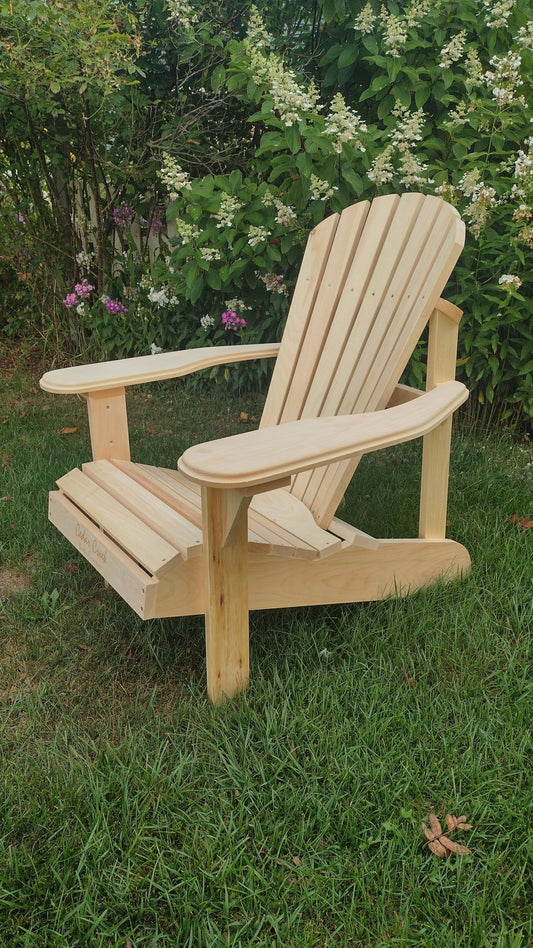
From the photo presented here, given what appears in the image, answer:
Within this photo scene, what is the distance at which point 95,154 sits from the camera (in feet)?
14.6

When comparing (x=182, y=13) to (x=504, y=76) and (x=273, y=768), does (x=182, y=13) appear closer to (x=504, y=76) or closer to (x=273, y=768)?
(x=504, y=76)

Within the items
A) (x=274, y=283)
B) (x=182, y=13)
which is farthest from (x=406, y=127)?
(x=182, y=13)

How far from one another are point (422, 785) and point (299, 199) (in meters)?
2.48

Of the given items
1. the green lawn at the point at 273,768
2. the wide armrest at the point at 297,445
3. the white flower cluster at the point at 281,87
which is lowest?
the green lawn at the point at 273,768

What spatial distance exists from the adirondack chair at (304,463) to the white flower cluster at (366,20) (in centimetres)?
121

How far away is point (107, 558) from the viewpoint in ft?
6.68

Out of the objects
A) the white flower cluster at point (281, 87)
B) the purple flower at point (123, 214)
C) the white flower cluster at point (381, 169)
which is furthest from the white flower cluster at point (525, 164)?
the purple flower at point (123, 214)

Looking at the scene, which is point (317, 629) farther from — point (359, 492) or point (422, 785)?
point (359, 492)

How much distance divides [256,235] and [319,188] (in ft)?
1.24

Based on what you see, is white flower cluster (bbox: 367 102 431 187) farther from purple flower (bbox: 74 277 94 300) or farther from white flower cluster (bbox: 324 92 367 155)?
purple flower (bbox: 74 277 94 300)

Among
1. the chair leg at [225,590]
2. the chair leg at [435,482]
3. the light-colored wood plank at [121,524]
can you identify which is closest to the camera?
the chair leg at [225,590]

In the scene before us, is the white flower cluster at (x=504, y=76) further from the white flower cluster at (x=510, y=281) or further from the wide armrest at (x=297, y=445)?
the wide armrest at (x=297, y=445)

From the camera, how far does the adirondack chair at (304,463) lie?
1.80 meters

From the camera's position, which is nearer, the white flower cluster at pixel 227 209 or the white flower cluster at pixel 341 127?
the white flower cluster at pixel 341 127
